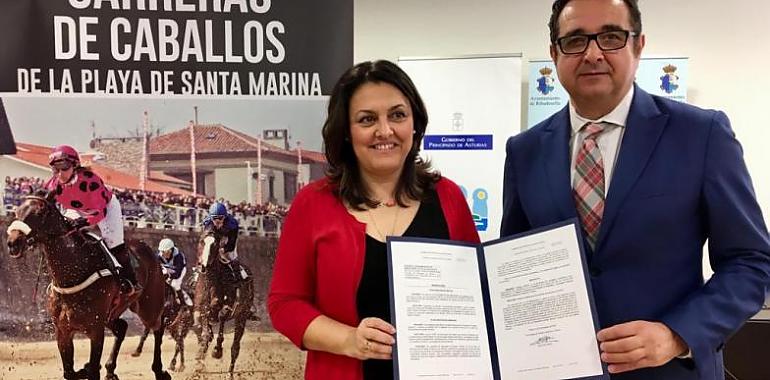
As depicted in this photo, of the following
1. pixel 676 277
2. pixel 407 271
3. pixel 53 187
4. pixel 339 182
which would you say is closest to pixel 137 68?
pixel 53 187

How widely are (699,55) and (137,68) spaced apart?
11.6ft

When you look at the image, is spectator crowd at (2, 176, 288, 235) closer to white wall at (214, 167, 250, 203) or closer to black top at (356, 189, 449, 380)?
white wall at (214, 167, 250, 203)

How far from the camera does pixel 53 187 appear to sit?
2164mm

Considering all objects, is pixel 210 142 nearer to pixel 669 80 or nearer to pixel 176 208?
pixel 176 208

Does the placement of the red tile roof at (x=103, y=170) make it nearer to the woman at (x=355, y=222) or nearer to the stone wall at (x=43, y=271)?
the stone wall at (x=43, y=271)

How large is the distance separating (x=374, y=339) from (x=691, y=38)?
3536 millimetres

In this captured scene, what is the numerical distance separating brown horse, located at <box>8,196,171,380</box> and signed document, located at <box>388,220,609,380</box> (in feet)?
3.80

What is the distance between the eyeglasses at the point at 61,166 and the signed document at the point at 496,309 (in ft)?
4.24

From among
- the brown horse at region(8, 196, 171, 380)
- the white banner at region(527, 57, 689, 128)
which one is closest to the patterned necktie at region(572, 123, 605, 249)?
the brown horse at region(8, 196, 171, 380)

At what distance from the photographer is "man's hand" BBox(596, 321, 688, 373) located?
1356mm

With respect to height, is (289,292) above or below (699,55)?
below

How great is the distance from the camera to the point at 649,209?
4.82 feet

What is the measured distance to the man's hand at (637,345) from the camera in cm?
136

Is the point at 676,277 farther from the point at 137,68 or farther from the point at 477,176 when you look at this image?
the point at 477,176
